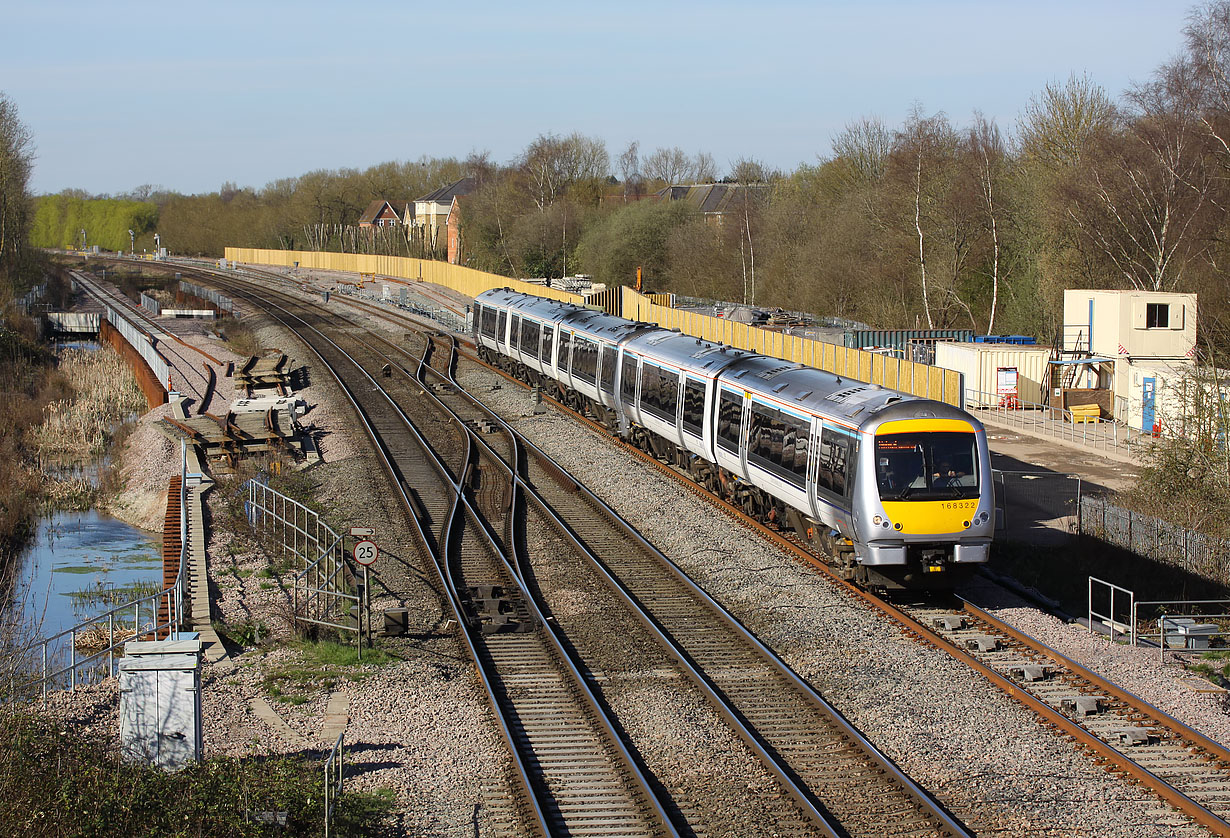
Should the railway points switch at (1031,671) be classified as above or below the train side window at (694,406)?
below

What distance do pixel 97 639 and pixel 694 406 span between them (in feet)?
35.3

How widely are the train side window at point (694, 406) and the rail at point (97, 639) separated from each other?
9.11 meters

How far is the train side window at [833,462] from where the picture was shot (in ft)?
49.6

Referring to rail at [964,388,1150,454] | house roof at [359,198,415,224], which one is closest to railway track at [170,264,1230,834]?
rail at [964,388,1150,454]

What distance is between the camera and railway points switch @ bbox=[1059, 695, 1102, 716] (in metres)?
11.2

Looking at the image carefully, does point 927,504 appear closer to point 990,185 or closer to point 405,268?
point 990,185

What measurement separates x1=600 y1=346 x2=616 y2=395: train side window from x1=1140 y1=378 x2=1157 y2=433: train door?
46.9 feet

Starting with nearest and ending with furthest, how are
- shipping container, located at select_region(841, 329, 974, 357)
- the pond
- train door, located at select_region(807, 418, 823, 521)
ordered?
train door, located at select_region(807, 418, 823, 521) < the pond < shipping container, located at select_region(841, 329, 974, 357)

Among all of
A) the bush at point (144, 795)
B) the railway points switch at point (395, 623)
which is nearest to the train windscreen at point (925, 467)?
the railway points switch at point (395, 623)

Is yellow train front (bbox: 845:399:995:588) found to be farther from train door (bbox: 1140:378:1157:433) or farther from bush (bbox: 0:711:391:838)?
train door (bbox: 1140:378:1157:433)

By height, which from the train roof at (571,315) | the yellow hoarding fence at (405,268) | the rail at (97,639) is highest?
the yellow hoarding fence at (405,268)

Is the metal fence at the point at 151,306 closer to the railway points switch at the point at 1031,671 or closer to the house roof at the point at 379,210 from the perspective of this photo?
the railway points switch at the point at 1031,671

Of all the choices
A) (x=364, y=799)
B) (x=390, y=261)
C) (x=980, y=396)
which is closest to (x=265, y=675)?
(x=364, y=799)

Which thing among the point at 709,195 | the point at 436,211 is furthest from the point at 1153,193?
the point at 436,211
